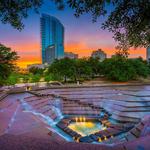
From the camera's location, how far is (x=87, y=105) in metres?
13.5

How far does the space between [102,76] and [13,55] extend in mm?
18508

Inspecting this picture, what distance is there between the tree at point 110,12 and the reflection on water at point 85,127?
603cm

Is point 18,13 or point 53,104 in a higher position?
point 18,13

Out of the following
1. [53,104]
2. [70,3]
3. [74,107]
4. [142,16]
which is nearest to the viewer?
[70,3]

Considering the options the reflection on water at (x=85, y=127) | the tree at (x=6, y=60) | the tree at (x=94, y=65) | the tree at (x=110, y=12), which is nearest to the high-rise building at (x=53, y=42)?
the tree at (x=94, y=65)

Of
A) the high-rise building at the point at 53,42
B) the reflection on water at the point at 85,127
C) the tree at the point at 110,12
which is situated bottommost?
the reflection on water at the point at 85,127

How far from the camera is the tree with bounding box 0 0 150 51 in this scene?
3.43 metres

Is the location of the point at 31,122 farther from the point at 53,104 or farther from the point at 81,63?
the point at 81,63

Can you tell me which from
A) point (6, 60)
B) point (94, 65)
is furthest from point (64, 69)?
point (6, 60)

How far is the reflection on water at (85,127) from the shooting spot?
9.21m

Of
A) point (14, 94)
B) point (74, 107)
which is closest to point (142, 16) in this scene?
point (74, 107)

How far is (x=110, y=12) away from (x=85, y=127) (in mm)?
7016

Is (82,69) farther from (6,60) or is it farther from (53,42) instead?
(53,42)

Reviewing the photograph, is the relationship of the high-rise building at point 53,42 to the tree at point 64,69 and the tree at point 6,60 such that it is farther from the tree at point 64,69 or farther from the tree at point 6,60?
the tree at point 6,60
